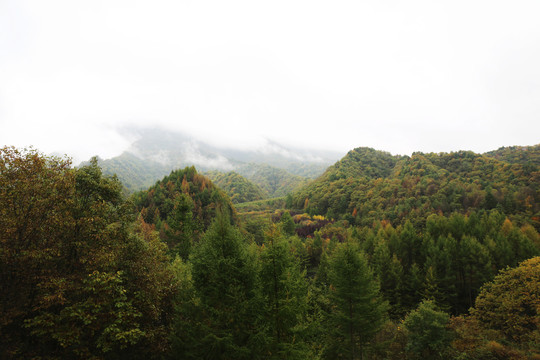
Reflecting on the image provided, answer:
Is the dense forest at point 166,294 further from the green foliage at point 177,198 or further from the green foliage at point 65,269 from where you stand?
the green foliage at point 177,198

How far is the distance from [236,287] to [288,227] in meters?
72.3

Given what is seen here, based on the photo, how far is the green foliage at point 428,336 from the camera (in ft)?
69.2

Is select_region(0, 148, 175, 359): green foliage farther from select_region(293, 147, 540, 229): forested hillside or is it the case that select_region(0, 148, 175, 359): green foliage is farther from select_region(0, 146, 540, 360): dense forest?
select_region(293, 147, 540, 229): forested hillside

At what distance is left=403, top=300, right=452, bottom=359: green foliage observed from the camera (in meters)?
21.1

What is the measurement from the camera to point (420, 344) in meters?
21.5

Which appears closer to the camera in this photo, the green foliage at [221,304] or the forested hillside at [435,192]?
the green foliage at [221,304]

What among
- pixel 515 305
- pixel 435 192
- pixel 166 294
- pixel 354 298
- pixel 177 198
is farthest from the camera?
pixel 435 192

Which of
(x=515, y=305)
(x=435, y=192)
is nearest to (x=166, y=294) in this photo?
(x=515, y=305)

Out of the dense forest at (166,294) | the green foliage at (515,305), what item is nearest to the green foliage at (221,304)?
the dense forest at (166,294)

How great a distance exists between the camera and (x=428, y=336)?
21.4 metres

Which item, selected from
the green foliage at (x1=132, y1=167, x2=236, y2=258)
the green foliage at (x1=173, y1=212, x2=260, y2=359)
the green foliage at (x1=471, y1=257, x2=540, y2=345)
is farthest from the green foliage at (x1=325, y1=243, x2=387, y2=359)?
the green foliage at (x1=132, y1=167, x2=236, y2=258)

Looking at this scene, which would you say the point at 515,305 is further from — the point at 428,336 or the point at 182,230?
the point at 182,230

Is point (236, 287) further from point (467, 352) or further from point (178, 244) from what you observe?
point (178, 244)

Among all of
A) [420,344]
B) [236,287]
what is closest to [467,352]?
[420,344]
